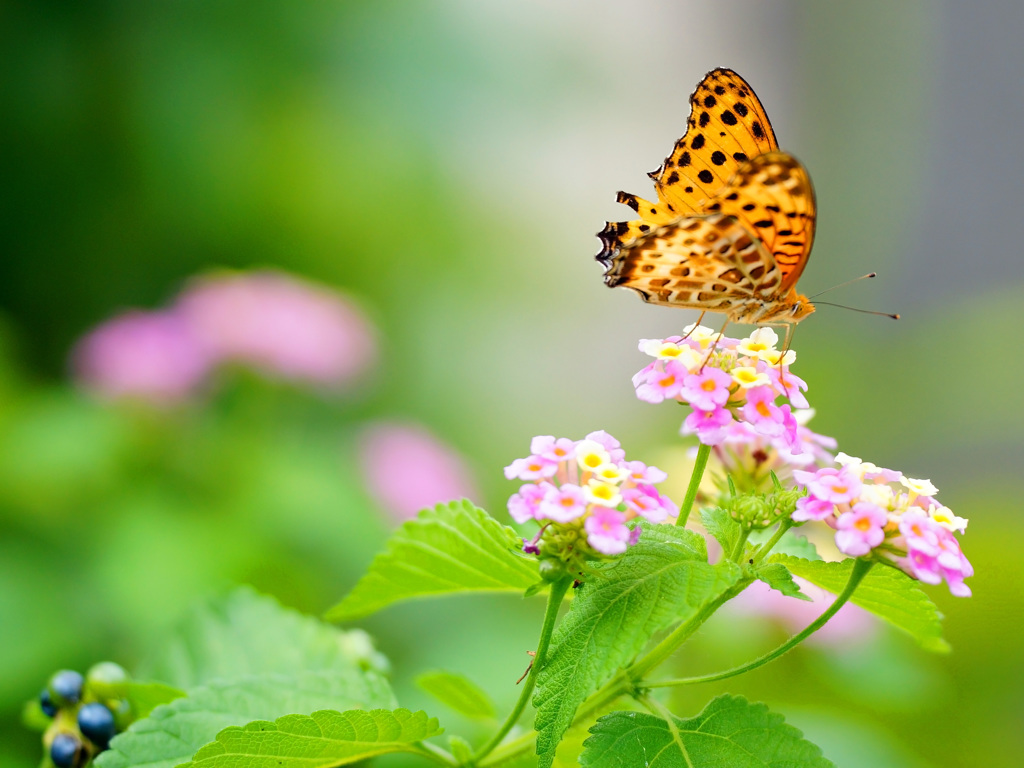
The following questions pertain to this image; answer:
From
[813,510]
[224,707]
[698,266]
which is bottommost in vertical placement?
[224,707]

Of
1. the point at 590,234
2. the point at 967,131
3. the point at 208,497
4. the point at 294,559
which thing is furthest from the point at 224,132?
the point at 967,131

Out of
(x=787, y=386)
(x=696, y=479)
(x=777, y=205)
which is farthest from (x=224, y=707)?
(x=777, y=205)

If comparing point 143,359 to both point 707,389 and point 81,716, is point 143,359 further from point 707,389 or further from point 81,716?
point 707,389

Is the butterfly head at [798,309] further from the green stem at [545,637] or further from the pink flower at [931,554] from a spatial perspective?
the green stem at [545,637]

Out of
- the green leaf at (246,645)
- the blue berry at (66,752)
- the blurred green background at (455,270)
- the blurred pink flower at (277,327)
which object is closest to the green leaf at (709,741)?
the green leaf at (246,645)

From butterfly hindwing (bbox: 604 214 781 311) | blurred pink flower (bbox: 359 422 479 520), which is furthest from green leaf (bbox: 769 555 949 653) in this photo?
blurred pink flower (bbox: 359 422 479 520)

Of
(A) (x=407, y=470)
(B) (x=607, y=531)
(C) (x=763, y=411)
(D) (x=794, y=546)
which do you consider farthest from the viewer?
(A) (x=407, y=470)
